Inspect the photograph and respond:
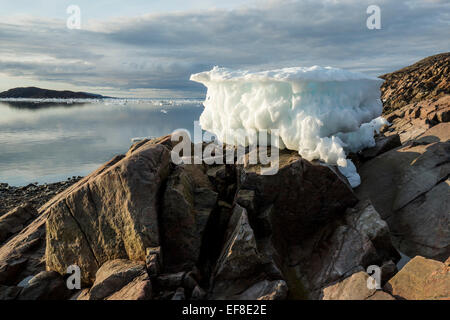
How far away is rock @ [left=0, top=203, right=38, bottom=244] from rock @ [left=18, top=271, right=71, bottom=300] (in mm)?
3750

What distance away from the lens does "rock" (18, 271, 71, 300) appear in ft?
22.2

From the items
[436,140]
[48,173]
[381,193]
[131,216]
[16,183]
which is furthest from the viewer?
[48,173]

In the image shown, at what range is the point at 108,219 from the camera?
7.05 meters

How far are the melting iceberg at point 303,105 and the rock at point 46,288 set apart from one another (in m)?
6.57

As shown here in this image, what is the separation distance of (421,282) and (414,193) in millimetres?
3530

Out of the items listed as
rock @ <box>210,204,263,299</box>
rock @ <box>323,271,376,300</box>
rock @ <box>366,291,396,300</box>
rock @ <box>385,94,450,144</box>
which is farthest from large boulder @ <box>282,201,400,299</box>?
rock @ <box>385,94,450,144</box>

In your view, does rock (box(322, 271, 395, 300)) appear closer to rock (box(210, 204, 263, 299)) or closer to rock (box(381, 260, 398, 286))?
rock (box(381, 260, 398, 286))

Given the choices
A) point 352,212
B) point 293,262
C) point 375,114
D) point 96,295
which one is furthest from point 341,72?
point 96,295

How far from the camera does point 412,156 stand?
388 inches

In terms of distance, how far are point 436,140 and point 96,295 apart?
1165 cm

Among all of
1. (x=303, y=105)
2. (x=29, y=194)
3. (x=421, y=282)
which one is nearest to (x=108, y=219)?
(x=303, y=105)

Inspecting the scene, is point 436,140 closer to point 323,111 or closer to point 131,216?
point 323,111

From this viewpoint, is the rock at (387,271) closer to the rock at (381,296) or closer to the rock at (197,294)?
the rock at (381,296)

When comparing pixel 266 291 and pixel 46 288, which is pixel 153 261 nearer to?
pixel 266 291
